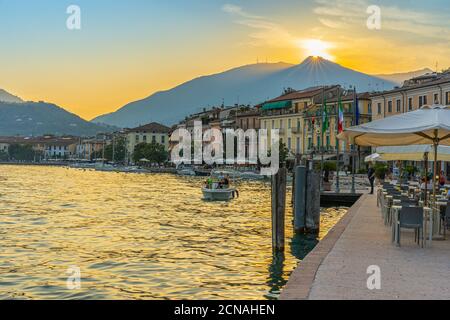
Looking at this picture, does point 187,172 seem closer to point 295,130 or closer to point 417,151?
point 295,130

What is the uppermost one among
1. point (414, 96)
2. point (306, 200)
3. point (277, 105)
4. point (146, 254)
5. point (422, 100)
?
point (277, 105)

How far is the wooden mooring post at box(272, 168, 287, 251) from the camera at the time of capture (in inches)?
655

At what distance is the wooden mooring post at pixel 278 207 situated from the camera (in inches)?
655

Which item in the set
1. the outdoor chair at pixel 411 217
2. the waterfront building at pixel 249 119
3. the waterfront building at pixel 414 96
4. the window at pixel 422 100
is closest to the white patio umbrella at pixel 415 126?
the outdoor chair at pixel 411 217

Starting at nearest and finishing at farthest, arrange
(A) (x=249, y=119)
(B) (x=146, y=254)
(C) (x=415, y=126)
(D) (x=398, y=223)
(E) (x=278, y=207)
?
1. (C) (x=415, y=126)
2. (D) (x=398, y=223)
3. (E) (x=278, y=207)
4. (B) (x=146, y=254)
5. (A) (x=249, y=119)

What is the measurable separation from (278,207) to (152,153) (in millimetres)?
116179

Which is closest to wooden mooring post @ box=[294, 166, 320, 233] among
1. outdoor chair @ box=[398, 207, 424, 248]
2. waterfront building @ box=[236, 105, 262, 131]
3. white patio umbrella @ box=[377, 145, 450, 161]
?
white patio umbrella @ box=[377, 145, 450, 161]

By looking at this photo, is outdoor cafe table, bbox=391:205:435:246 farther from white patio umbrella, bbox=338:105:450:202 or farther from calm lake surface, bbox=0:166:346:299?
calm lake surface, bbox=0:166:346:299

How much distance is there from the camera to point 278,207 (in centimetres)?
1672

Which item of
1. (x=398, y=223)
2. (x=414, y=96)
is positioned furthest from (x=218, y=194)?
(x=414, y=96)

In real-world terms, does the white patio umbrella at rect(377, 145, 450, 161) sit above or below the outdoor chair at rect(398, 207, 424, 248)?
above

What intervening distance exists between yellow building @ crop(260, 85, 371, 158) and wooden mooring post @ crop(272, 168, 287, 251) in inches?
2644

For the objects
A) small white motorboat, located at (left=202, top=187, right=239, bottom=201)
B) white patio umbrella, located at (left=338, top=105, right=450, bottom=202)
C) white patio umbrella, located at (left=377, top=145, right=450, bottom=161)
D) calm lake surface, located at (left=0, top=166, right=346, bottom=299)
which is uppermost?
white patio umbrella, located at (left=338, top=105, right=450, bottom=202)
